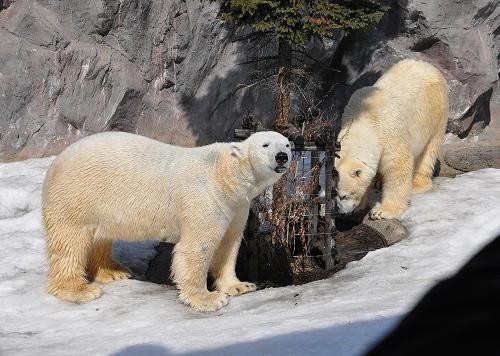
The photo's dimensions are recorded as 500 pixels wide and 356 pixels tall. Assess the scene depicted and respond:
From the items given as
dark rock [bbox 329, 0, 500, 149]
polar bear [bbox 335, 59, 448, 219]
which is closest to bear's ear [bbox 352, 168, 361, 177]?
polar bear [bbox 335, 59, 448, 219]

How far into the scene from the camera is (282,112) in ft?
21.7

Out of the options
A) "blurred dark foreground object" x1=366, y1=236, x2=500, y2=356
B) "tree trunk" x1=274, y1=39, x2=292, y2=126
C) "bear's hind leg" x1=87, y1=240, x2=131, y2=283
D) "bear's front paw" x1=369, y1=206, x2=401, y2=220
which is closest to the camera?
"blurred dark foreground object" x1=366, y1=236, x2=500, y2=356

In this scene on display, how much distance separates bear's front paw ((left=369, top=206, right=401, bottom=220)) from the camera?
6.74 metres

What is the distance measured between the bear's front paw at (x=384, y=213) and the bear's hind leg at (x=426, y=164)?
1.00 meters

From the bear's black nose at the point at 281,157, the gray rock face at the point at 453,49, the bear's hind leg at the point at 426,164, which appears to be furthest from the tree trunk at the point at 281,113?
the gray rock face at the point at 453,49

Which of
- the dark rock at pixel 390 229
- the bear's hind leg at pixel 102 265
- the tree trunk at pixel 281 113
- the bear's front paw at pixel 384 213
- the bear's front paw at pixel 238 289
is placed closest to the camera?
the bear's front paw at pixel 238 289

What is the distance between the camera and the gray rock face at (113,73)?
9.75 metres

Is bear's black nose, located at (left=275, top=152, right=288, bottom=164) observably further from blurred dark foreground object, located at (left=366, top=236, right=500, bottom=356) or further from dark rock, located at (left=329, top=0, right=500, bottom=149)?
dark rock, located at (left=329, top=0, right=500, bottom=149)

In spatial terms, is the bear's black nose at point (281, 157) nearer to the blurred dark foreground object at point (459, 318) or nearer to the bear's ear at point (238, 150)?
the bear's ear at point (238, 150)

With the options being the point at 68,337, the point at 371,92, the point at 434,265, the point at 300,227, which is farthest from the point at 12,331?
the point at 371,92

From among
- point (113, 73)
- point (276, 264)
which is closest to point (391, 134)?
point (276, 264)

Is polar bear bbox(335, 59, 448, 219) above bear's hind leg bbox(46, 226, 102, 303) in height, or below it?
above

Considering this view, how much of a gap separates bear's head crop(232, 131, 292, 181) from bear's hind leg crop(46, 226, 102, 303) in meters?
1.53

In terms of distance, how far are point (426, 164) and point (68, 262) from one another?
483 cm
